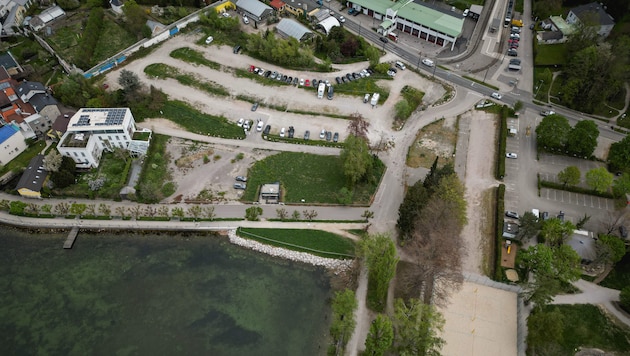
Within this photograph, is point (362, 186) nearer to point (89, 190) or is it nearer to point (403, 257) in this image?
point (403, 257)

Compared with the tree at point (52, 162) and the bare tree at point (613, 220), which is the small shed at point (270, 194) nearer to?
the tree at point (52, 162)

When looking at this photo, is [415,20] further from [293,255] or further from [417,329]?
[417,329]

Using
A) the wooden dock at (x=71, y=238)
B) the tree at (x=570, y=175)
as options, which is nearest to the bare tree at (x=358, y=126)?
the tree at (x=570, y=175)

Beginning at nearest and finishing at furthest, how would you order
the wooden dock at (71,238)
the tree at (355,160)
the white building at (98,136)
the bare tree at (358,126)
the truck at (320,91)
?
the wooden dock at (71,238) → the tree at (355,160) → the white building at (98,136) → the bare tree at (358,126) → the truck at (320,91)

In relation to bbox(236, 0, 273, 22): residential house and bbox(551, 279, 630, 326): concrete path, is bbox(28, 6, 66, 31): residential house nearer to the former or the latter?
bbox(236, 0, 273, 22): residential house

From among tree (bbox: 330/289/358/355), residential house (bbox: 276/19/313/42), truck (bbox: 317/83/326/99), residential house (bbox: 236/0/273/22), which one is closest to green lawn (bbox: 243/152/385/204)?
truck (bbox: 317/83/326/99)

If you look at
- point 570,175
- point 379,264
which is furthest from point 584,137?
point 379,264

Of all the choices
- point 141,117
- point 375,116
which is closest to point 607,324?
point 375,116

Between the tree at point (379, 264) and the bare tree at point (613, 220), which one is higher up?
the bare tree at point (613, 220)
